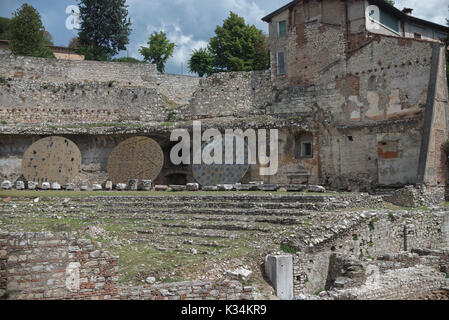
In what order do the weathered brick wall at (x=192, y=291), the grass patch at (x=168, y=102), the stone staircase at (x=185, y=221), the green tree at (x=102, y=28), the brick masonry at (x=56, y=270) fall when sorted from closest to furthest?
1. the brick masonry at (x=56, y=270)
2. the weathered brick wall at (x=192, y=291)
3. the stone staircase at (x=185, y=221)
4. the grass patch at (x=168, y=102)
5. the green tree at (x=102, y=28)

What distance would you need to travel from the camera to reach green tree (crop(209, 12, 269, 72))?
31.2 m

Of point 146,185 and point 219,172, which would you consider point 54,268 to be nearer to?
point 146,185

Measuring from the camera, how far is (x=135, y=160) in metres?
23.0

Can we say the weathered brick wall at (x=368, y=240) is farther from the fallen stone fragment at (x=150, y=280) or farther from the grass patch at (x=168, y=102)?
the grass patch at (x=168, y=102)

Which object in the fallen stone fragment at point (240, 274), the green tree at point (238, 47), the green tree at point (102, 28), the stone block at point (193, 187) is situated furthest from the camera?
the green tree at point (102, 28)

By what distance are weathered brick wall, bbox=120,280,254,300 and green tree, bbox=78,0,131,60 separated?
30003 mm

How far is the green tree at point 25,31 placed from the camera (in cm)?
3131

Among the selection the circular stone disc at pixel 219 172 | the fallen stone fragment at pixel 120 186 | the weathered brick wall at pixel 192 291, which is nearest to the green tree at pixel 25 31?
the fallen stone fragment at pixel 120 186

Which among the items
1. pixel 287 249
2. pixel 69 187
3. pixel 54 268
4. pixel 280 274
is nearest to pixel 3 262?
pixel 54 268

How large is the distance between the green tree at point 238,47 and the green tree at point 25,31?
39.4 ft

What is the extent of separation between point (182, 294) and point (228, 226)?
504 centimetres

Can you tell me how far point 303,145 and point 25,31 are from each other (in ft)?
68.4

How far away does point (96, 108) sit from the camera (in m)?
25.6

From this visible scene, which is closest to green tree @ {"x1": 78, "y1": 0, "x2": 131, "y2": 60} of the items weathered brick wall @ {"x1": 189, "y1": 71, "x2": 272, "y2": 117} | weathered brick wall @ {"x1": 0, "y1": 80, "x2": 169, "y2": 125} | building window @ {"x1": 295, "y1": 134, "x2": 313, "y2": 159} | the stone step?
weathered brick wall @ {"x1": 0, "y1": 80, "x2": 169, "y2": 125}
